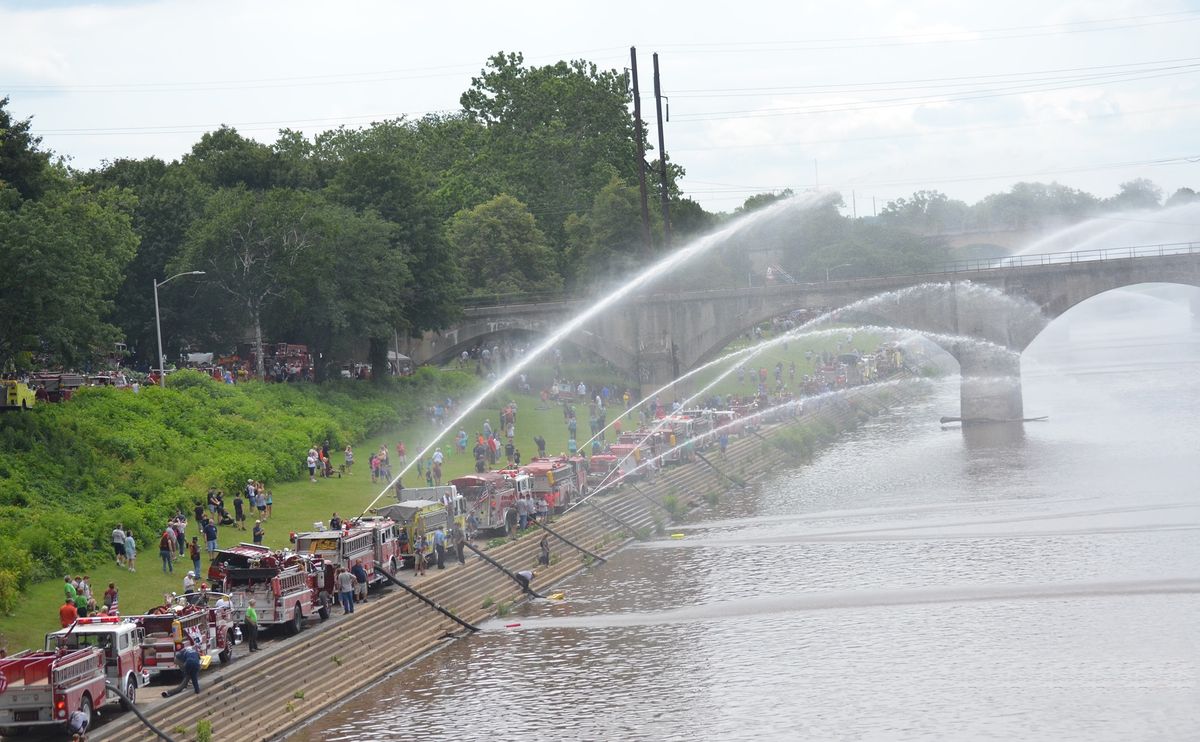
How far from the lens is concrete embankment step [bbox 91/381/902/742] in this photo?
3412 centimetres

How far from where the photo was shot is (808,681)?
38625 millimetres

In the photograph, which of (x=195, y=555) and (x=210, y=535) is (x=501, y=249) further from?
(x=195, y=555)

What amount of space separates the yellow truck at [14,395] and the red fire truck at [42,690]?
30513 millimetres

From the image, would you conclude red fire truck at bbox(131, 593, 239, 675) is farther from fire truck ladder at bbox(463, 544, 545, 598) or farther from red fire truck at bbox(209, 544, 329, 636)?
fire truck ladder at bbox(463, 544, 545, 598)

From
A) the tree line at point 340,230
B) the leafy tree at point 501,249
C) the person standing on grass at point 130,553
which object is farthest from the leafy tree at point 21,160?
the leafy tree at point 501,249

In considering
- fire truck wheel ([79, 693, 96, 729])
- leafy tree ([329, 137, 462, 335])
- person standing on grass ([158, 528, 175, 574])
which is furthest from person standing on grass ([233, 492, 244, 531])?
leafy tree ([329, 137, 462, 335])

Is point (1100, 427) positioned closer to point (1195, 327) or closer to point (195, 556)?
point (195, 556)

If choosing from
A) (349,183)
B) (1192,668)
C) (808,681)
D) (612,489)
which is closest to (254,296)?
(349,183)

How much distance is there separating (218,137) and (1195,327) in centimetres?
13769

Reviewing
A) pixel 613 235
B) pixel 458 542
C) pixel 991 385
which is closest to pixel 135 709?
pixel 458 542

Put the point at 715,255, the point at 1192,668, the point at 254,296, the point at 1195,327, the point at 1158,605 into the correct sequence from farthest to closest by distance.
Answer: the point at 1195,327 < the point at 715,255 < the point at 254,296 < the point at 1158,605 < the point at 1192,668

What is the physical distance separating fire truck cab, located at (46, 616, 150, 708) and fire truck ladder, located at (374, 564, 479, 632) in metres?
13.3

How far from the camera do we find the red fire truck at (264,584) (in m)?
39.2

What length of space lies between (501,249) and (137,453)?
6946 centimetres
